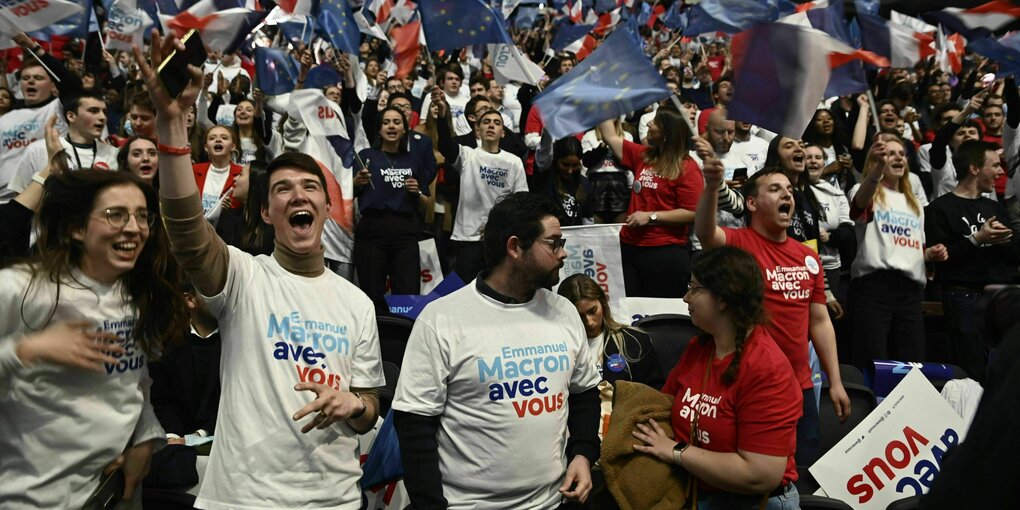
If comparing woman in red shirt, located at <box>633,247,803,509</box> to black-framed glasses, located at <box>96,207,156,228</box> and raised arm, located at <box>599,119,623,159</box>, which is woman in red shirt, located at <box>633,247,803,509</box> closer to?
black-framed glasses, located at <box>96,207,156,228</box>

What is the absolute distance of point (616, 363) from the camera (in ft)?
16.7

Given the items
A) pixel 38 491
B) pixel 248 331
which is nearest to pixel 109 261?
pixel 248 331

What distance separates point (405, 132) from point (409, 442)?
5274mm

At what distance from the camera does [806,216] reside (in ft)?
21.4

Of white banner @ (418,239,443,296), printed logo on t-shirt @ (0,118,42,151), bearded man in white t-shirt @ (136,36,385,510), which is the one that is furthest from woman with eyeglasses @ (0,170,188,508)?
white banner @ (418,239,443,296)

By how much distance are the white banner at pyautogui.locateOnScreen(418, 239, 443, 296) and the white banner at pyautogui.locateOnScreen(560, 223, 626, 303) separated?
1.43m

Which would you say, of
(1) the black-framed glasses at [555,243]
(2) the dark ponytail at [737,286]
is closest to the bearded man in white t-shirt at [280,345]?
(1) the black-framed glasses at [555,243]

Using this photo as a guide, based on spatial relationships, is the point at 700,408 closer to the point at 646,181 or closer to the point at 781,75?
the point at 781,75

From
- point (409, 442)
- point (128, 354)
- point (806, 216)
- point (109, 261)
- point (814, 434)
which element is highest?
point (109, 261)

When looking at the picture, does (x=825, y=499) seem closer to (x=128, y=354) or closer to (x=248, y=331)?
(x=248, y=331)

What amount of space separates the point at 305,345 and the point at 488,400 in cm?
67

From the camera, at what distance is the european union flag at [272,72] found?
335 inches

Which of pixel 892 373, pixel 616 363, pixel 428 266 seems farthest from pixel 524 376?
pixel 428 266

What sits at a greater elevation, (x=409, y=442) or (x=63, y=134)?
(x=63, y=134)
